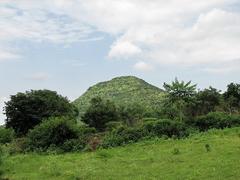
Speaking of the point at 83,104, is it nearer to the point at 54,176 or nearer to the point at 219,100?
the point at 219,100

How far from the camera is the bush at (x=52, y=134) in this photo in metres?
40.1

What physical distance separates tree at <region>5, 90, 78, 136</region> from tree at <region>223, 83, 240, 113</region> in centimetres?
2349

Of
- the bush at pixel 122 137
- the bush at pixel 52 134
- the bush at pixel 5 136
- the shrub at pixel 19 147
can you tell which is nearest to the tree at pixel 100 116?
the bush at pixel 5 136

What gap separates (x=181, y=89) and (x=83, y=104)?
328 ft

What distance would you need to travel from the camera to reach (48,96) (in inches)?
2630

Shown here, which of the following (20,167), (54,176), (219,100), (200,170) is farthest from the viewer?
(219,100)

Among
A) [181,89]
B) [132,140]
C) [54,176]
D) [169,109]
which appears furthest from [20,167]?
[169,109]

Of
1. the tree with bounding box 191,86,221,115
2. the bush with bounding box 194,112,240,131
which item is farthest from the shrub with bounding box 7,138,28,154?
the tree with bounding box 191,86,221,115

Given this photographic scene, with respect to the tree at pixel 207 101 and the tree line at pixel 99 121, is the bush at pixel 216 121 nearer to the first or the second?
the tree line at pixel 99 121

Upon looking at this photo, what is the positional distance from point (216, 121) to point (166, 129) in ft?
16.2

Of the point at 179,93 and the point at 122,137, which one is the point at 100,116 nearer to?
the point at 179,93

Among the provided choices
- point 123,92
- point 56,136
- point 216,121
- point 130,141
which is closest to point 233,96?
point 216,121

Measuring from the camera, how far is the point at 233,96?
67875 millimetres

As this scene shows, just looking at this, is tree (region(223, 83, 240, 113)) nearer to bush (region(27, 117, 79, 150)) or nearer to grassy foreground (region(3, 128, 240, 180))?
grassy foreground (region(3, 128, 240, 180))
